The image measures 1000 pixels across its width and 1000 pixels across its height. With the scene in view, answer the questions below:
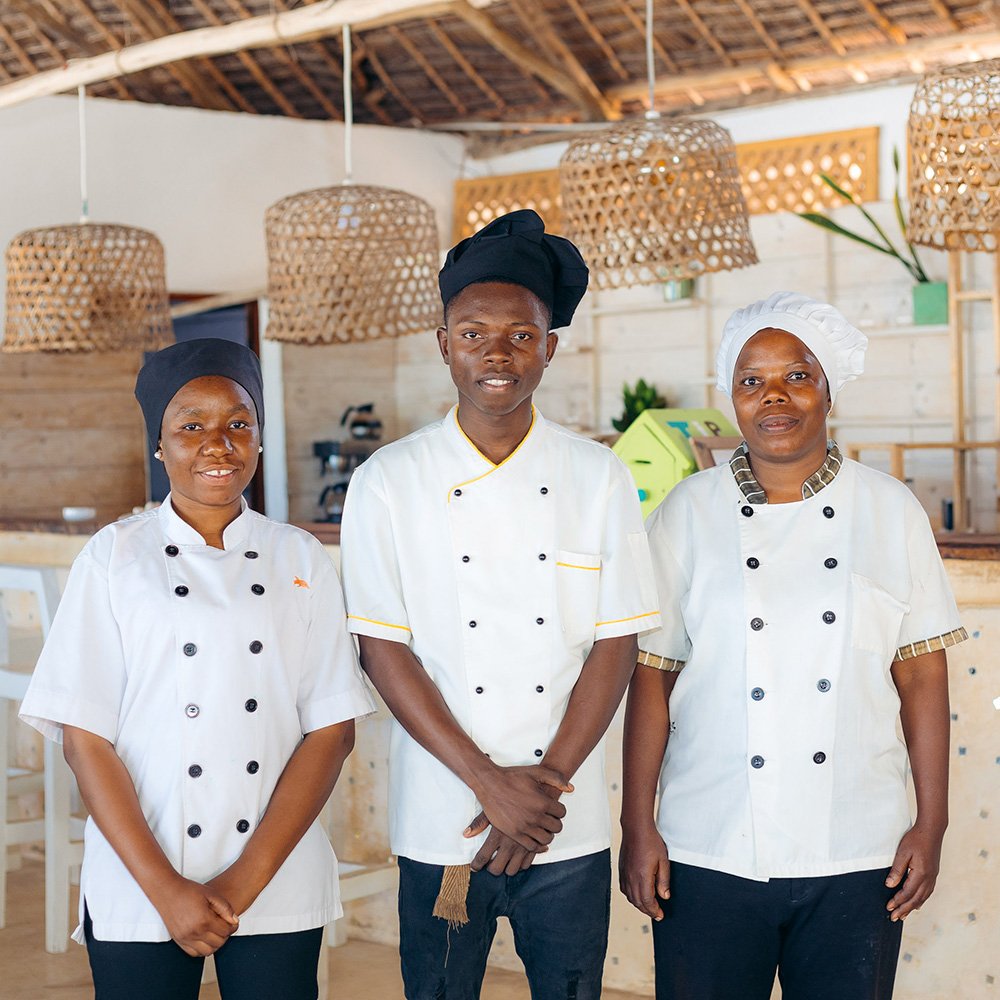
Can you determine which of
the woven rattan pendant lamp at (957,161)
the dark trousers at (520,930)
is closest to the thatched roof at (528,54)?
the woven rattan pendant lamp at (957,161)

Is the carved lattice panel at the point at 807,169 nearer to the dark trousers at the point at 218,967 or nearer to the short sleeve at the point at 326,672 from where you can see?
the short sleeve at the point at 326,672

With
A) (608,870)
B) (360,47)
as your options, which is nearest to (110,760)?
(608,870)

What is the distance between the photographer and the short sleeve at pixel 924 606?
6.14ft

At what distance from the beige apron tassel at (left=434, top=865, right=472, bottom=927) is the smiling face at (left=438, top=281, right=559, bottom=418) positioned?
614mm

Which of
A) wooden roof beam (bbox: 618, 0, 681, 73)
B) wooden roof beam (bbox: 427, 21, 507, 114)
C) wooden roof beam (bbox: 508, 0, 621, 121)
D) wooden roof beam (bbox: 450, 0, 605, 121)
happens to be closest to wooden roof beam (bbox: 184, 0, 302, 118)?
wooden roof beam (bbox: 427, 21, 507, 114)

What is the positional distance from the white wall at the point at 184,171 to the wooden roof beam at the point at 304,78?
0.78 feet

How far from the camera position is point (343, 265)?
4.40 metres

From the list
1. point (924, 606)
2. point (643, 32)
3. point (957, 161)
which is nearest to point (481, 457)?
point (924, 606)

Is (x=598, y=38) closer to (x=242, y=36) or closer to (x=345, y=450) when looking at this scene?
(x=345, y=450)

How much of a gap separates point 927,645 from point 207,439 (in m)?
1.00

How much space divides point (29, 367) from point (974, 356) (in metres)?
4.51

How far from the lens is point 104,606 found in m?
1.78

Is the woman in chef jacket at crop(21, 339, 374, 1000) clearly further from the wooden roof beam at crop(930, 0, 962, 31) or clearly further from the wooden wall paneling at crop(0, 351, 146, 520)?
the wooden roof beam at crop(930, 0, 962, 31)

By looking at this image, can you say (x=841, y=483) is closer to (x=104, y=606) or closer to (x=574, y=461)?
(x=574, y=461)
